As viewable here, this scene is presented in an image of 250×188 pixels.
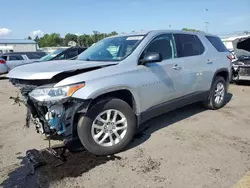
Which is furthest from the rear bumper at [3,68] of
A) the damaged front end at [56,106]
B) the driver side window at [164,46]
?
the driver side window at [164,46]

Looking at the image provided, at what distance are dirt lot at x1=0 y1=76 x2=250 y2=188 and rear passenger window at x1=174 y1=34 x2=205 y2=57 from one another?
1.41 meters

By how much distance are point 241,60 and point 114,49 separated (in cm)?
641

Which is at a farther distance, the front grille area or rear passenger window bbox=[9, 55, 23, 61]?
rear passenger window bbox=[9, 55, 23, 61]

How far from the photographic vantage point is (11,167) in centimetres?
351

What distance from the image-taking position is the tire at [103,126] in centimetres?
346

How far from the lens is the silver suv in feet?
10.9

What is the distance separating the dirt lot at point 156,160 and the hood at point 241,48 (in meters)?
4.85

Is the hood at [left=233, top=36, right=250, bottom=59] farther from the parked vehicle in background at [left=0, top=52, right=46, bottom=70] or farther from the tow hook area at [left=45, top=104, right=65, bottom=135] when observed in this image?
the parked vehicle in background at [left=0, top=52, right=46, bottom=70]

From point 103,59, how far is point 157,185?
7.30 feet

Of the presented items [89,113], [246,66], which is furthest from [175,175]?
[246,66]

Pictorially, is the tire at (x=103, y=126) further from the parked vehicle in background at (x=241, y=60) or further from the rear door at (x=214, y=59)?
the parked vehicle in background at (x=241, y=60)

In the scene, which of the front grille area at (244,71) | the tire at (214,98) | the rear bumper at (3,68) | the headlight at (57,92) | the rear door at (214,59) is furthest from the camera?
the rear bumper at (3,68)

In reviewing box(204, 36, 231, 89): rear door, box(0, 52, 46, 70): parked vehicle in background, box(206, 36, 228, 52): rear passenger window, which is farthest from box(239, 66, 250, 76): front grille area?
box(0, 52, 46, 70): parked vehicle in background

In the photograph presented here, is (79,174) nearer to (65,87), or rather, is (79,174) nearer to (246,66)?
(65,87)
